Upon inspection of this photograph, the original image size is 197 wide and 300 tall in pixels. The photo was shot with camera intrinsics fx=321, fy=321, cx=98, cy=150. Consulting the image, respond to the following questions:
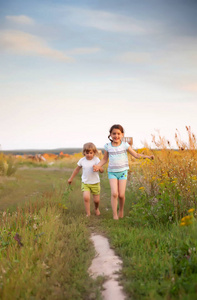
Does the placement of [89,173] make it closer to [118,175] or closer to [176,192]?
[118,175]

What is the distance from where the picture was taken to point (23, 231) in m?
4.56

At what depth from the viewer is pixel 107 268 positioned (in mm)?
3719

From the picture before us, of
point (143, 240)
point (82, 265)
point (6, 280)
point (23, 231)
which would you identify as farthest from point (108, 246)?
point (6, 280)

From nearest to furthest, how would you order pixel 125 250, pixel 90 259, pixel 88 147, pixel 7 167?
pixel 90 259, pixel 125 250, pixel 88 147, pixel 7 167

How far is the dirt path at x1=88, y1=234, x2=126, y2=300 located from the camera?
3202 mm

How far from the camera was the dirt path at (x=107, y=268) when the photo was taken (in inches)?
126

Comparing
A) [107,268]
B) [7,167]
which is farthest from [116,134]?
[7,167]

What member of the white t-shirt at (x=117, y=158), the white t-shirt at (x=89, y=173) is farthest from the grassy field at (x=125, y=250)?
the white t-shirt at (x=117, y=158)

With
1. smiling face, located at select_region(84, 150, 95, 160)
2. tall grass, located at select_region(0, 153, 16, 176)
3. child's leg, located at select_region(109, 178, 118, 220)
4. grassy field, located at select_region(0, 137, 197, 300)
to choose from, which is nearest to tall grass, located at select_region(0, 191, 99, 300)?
grassy field, located at select_region(0, 137, 197, 300)

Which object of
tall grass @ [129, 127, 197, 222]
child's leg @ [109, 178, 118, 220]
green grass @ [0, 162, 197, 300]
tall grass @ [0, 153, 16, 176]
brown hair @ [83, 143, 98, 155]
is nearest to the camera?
green grass @ [0, 162, 197, 300]

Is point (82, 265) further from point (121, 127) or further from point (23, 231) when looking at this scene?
point (121, 127)

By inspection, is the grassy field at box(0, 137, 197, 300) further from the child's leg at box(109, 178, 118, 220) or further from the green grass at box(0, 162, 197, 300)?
the child's leg at box(109, 178, 118, 220)

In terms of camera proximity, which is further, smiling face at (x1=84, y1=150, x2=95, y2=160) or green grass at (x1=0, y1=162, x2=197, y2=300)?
smiling face at (x1=84, y1=150, x2=95, y2=160)

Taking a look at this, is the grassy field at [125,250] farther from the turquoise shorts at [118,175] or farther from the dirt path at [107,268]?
the turquoise shorts at [118,175]
